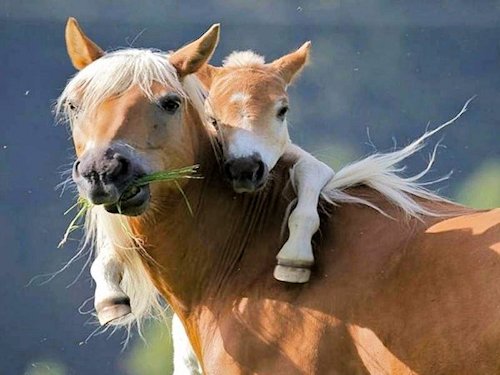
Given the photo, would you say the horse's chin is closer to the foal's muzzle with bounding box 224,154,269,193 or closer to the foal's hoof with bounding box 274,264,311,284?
the foal's muzzle with bounding box 224,154,269,193

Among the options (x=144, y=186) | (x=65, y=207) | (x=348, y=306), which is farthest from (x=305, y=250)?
(x=65, y=207)

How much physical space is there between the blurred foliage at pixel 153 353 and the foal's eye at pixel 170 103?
2246 mm

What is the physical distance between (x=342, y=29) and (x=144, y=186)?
2625 mm

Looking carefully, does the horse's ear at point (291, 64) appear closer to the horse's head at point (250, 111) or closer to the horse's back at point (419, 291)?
the horse's head at point (250, 111)

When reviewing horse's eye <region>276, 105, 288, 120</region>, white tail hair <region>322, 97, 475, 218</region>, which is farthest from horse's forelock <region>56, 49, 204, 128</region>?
white tail hair <region>322, 97, 475, 218</region>

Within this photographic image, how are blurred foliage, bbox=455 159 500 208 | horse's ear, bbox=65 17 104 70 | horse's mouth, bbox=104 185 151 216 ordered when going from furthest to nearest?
blurred foliage, bbox=455 159 500 208 < horse's ear, bbox=65 17 104 70 < horse's mouth, bbox=104 185 151 216

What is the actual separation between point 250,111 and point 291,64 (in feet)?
1.31

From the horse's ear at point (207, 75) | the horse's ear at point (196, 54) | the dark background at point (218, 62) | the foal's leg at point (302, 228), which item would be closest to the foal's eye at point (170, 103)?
the horse's ear at point (196, 54)

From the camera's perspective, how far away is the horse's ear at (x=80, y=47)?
3654 mm

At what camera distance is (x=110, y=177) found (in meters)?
3.17

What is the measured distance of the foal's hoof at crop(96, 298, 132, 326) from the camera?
3537mm

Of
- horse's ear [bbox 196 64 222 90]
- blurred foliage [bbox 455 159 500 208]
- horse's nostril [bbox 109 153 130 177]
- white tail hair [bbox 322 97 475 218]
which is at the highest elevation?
horse's nostril [bbox 109 153 130 177]

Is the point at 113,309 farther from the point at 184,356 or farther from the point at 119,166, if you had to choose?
the point at 184,356

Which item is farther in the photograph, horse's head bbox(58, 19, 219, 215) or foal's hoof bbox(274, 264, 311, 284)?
foal's hoof bbox(274, 264, 311, 284)
